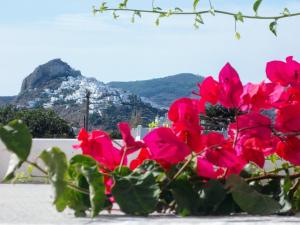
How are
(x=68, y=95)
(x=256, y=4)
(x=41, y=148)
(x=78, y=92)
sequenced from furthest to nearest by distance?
(x=78, y=92), (x=68, y=95), (x=41, y=148), (x=256, y=4)

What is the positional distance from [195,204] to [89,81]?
51228mm

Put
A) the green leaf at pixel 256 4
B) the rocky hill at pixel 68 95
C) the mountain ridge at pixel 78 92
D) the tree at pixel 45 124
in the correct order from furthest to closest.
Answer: the mountain ridge at pixel 78 92, the rocky hill at pixel 68 95, the tree at pixel 45 124, the green leaf at pixel 256 4

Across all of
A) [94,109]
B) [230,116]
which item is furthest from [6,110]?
[230,116]

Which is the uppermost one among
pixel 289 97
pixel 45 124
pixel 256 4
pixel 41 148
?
pixel 256 4

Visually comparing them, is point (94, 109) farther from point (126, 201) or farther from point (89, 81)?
point (126, 201)

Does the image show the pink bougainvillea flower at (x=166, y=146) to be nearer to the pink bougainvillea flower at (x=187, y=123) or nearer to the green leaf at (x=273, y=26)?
the pink bougainvillea flower at (x=187, y=123)

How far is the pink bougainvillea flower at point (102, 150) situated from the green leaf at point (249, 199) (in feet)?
0.40

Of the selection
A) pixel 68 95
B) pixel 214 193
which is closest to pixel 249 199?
pixel 214 193

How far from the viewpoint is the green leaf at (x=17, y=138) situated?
1.91ft

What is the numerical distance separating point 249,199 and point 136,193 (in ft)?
0.38

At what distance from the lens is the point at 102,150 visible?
759 millimetres

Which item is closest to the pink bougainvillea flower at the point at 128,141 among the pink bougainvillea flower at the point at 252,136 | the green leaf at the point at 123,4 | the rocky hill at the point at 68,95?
the pink bougainvillea flower at the point at 252,136

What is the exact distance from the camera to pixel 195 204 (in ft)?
2.31

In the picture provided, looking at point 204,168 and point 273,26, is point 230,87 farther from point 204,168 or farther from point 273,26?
point 273,26
